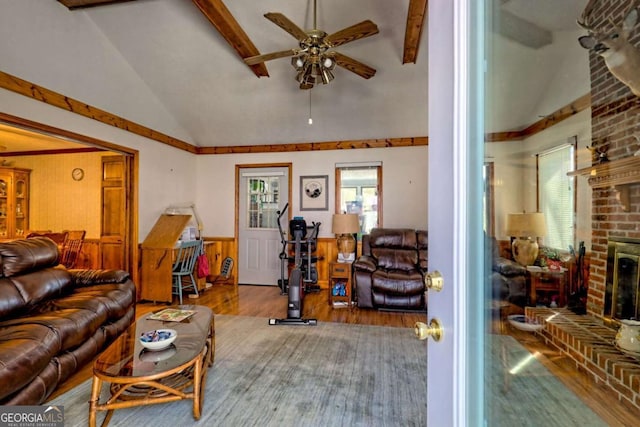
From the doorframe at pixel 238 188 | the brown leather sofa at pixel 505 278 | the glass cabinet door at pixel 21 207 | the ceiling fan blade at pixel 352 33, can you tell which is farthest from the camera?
the glass cabinet door at pixel 21 207

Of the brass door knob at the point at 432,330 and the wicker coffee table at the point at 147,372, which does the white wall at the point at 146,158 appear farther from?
the brass door knob at the point at 432,330

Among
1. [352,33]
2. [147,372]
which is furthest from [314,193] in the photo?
[147,372]

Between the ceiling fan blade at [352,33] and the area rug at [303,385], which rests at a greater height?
the ceiling fan blade at [352,33]

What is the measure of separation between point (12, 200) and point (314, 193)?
543 centimetres

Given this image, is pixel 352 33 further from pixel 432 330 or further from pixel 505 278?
pixel 432 330

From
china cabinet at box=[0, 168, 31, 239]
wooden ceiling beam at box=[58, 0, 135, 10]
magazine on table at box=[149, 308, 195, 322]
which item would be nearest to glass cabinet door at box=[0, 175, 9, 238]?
china cabinet at box=[0, 168, 31, 239]

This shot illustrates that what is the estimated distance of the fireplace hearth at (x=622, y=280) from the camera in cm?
116

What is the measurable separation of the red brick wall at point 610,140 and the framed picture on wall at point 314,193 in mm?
4150

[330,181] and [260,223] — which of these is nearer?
[330,181]

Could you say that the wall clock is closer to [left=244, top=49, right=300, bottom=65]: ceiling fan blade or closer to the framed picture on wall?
the framed picture on wall

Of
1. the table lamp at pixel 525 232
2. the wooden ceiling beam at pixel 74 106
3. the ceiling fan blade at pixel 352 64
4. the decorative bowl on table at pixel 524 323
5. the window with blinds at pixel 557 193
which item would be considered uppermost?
the ceiling fan blade at pixel 352 64

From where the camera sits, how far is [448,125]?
76 cm

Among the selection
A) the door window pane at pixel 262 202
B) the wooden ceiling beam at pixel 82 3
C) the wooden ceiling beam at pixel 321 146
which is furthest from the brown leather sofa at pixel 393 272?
the wooden ceiling beam at pixel 82 3

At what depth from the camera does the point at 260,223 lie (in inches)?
214
